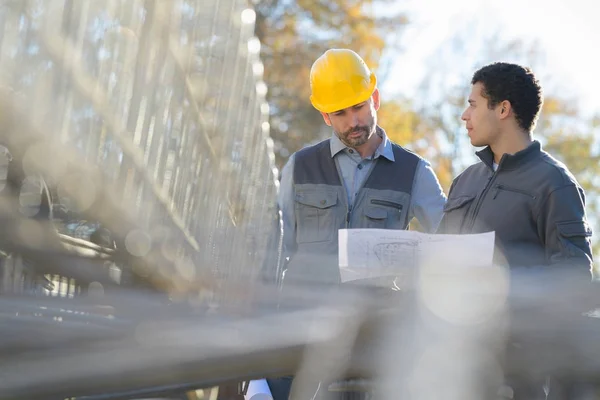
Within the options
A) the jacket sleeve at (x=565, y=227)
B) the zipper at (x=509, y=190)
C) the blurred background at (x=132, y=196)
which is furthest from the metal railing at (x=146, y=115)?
the jacket sleeve at (x=565, y=227)

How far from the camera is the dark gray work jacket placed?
4328 millimetres

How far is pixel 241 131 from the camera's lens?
5.48 m

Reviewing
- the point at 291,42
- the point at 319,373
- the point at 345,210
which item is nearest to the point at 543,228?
the point at 345,210

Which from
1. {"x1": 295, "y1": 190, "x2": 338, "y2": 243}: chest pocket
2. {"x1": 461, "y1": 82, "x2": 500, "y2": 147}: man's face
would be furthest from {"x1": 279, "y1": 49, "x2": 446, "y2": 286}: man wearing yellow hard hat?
{"x1": 461, "y1": 82, "x2": 500, "y2": 147}: man's face

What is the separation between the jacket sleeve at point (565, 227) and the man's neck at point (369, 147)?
63.2 inches

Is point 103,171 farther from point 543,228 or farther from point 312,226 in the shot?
point 312,226

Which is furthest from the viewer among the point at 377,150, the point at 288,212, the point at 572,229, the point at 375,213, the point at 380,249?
the point at 288,212

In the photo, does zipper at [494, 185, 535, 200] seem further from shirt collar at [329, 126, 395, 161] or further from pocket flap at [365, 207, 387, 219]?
shirt collar at [329, 126, 395, 161]

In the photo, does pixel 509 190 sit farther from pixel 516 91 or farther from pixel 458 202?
pixel 516 91

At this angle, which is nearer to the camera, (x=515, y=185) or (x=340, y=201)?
(x=515, y=185)

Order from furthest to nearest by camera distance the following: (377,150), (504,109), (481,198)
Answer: (377,150), (504,109), (481,198)

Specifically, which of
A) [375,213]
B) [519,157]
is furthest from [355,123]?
[519,157]

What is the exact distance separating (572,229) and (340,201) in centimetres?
167

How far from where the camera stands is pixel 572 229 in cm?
280
